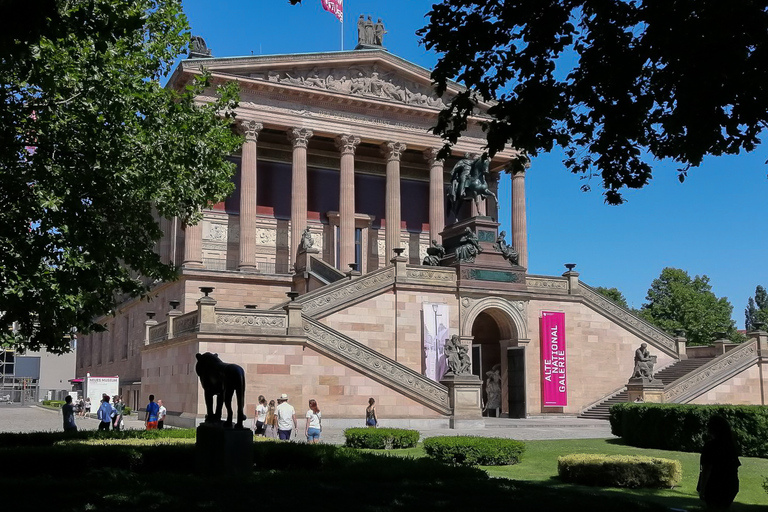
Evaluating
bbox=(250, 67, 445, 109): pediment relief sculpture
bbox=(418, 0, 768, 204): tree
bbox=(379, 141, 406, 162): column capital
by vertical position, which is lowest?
bbox=(418, 0, 768, 204): tree

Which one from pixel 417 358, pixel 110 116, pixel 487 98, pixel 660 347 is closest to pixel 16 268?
pixel 110 116

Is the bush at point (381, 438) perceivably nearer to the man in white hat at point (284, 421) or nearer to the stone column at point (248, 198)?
the man in white hat at point (284, 421)

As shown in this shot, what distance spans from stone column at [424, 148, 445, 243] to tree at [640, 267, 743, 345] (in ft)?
108

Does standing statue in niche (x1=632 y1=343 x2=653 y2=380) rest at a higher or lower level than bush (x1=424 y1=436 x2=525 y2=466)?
higher

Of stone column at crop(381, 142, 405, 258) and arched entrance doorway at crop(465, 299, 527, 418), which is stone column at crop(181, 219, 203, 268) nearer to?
stone column at crop(381, 142, 405, 258)

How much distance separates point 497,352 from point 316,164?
2013cm

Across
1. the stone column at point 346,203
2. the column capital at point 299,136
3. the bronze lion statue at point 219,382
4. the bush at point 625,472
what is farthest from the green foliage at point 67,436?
the column capital at point 299,136

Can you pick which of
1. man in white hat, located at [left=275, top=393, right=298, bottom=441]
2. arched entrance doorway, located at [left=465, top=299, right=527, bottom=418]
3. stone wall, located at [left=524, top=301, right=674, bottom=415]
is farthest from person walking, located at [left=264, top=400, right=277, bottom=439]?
stone wall, located at [left=524, top=301, right=674, bottom=415]

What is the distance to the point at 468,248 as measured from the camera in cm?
4019

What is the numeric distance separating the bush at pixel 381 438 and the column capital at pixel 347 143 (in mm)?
31503

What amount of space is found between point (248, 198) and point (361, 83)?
37.5ft

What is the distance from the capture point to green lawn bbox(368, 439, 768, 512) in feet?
50.3

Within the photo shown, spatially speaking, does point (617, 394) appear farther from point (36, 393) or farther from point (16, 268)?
point (36, 393)

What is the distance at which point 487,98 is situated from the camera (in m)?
12.3
